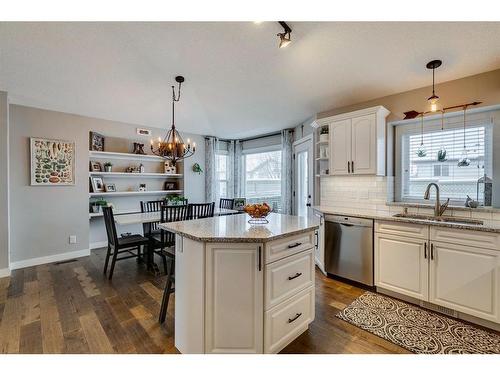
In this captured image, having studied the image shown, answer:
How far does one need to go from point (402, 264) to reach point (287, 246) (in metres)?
1.63

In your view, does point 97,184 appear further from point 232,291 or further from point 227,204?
point 232,291

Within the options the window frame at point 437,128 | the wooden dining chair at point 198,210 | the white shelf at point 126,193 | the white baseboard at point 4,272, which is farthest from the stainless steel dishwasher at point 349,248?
the white baseboard at point 4,272

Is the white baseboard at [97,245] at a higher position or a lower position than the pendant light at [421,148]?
lower

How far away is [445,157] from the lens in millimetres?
2943

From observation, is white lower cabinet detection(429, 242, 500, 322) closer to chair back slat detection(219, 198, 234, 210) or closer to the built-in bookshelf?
chair back slat detection(219, 198, 234, 210)

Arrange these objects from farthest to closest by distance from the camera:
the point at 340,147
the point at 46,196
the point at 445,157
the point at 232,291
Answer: the point at 46,196, the point at 340,147, the point at 445,157, the point at 232,291

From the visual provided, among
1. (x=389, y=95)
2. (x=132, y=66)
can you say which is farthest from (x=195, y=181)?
(x=389, y=95)

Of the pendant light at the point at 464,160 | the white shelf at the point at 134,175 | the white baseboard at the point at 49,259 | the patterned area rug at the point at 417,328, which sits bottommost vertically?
the patterned area rug at the point at 417,328

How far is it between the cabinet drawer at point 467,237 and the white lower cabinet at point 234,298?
6.37 ft

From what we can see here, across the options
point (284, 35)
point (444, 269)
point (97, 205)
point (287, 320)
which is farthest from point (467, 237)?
point (97, 205)

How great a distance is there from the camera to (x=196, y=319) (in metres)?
1.63

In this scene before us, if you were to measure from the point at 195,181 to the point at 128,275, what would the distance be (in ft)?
9.16

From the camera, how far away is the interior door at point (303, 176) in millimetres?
4285

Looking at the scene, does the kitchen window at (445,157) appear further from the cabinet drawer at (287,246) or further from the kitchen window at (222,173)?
the kitchen window at (222,173)
